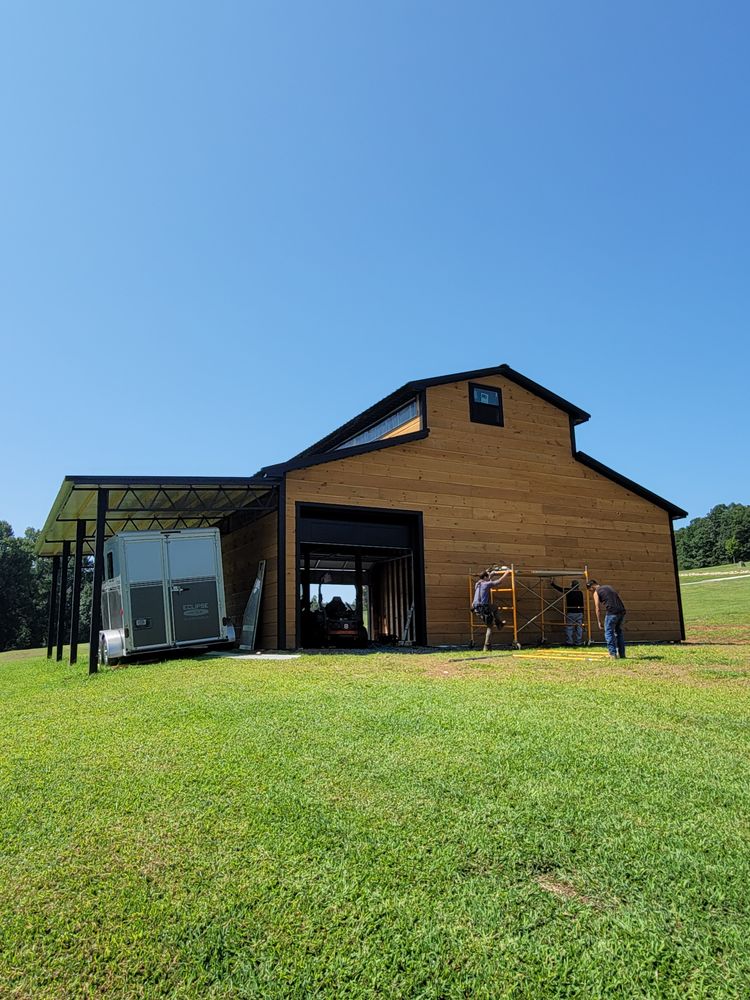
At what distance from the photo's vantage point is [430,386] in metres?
17.7

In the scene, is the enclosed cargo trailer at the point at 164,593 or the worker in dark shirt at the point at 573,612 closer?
the enclosed cargo trailer at the point at 164,593

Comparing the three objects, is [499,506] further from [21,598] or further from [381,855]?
[21,598]

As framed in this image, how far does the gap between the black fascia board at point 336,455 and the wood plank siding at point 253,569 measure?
4.28ft

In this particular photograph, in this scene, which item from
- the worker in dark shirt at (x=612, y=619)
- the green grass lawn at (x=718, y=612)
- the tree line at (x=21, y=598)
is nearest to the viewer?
the worker in dark shirt at (x=612, y=619)

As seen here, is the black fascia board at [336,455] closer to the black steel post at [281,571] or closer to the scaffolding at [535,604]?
the black steel post at [281,571]

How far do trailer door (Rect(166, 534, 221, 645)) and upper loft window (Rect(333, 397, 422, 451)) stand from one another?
5414 millimetres

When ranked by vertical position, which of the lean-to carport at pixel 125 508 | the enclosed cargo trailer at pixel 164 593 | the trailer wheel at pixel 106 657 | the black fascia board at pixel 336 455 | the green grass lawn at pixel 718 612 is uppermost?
the black fascia board at pixel 336 455

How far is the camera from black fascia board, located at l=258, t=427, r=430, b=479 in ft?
48.7

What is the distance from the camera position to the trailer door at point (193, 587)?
14.0 m

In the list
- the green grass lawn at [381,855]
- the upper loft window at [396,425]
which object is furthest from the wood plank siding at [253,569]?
the green grass lawn at [381,855]

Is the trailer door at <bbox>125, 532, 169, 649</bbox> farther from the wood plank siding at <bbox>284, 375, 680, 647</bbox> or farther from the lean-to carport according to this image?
the wood plank siding at <bbox>284, 375, 680, 647</bbox>

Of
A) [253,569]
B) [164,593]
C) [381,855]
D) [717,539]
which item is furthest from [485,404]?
[717,539]

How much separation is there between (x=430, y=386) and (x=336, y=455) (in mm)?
3782

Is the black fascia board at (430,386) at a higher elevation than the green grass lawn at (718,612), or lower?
higher
